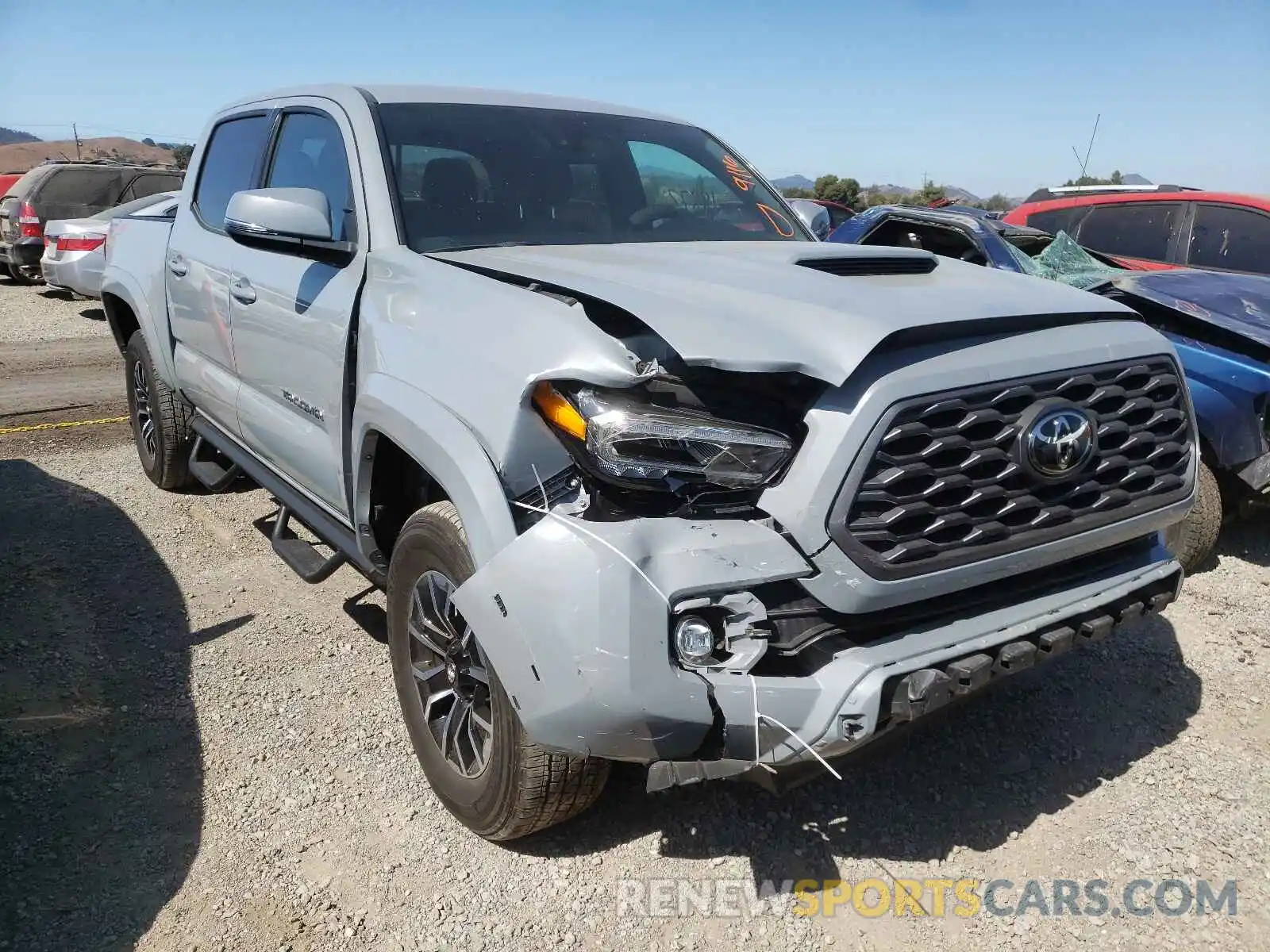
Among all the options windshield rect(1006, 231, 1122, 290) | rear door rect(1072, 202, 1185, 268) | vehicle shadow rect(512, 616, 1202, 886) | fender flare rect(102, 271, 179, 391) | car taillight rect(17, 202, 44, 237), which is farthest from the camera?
car taillight rect(17, 202, 44, 237)

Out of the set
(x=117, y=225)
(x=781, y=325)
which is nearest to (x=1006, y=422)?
(x=781, y=325)

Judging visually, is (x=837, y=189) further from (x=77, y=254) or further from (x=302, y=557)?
(x=302, y=557)

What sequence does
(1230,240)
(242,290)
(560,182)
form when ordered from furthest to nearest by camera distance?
(1230,240), (242,290), (560,182)

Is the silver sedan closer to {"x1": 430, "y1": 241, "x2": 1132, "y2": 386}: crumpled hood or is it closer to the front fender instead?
{"x1": 430, "y1": 241, "x2": 1132, "y2": 386}: crumpled hood

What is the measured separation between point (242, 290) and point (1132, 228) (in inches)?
251

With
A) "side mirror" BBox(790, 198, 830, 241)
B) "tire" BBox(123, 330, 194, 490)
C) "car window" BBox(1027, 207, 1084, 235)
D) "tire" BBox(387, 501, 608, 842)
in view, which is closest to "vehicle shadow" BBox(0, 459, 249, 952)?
"tire" BBox(123, 330, 194, 490)

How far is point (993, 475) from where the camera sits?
225cm

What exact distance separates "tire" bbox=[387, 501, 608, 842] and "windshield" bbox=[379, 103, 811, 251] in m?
1.02

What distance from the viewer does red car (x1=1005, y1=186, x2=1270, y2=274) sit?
6477 millimetres

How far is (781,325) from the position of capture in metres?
2.17

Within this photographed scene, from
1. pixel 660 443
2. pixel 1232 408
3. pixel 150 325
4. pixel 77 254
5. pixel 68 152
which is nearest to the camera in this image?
pixel 660 443

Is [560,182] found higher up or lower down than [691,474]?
higher up

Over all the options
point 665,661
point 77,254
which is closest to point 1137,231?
point 665,661

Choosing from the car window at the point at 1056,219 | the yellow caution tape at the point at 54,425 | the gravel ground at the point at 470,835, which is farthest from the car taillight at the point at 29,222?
the car window at the point at 1056,219
